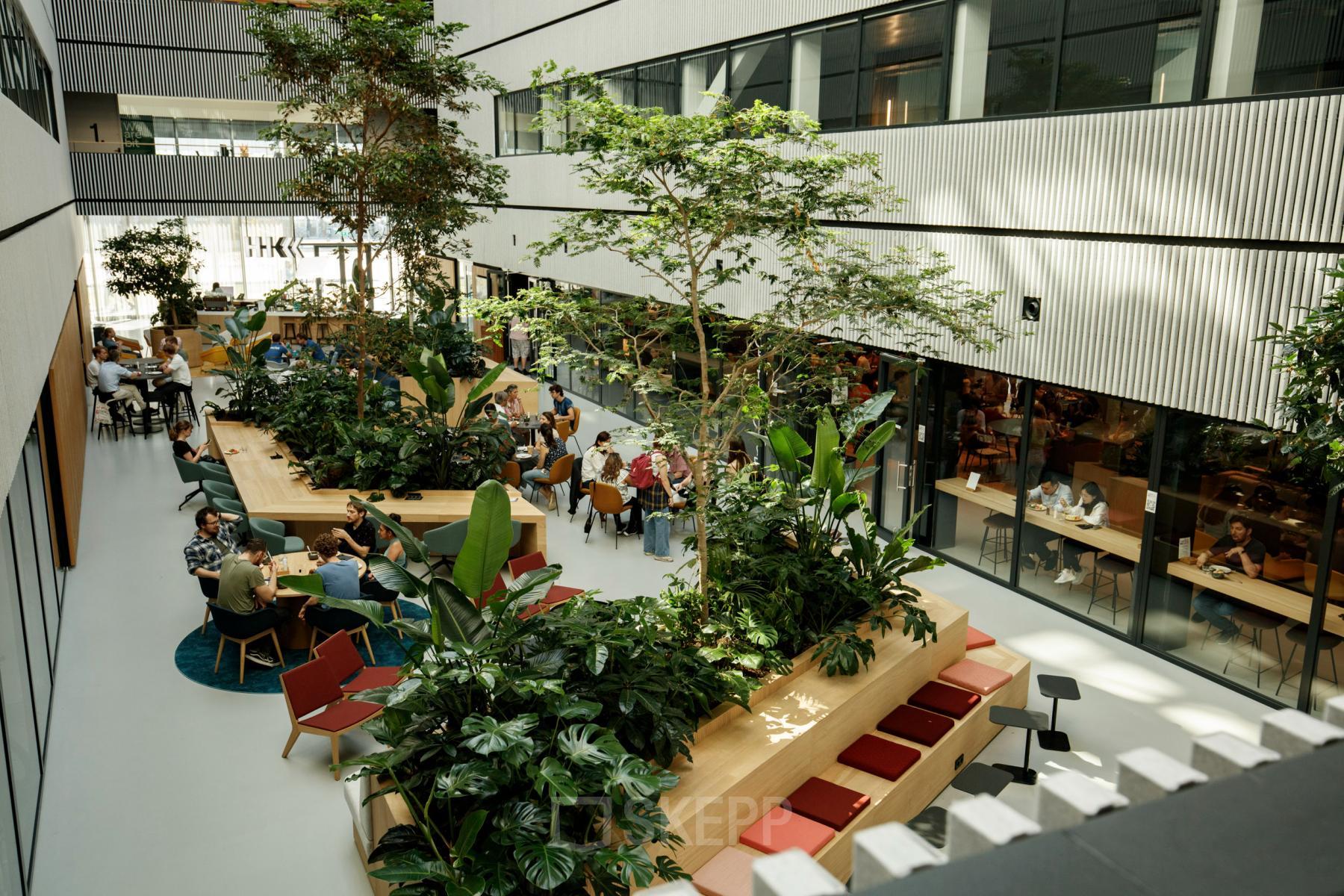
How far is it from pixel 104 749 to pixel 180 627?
2.26 metres

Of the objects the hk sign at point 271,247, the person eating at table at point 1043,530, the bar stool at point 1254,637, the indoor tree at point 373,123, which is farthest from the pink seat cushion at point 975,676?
the hk sign at point 271,247

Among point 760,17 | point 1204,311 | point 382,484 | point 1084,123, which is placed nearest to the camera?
point 1204,311

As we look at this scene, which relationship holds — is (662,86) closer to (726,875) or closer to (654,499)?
(654,499)

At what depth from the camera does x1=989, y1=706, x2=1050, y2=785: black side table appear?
6809 millimetres

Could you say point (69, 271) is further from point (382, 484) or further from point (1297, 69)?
point (1297, 69)

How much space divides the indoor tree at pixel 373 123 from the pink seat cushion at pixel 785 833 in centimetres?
932

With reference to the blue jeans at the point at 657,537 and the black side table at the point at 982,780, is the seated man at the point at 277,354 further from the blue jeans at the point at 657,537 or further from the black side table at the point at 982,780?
the black side table at the point at 982,780

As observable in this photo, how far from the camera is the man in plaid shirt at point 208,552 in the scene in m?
8.90

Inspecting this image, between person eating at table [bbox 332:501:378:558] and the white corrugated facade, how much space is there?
20.4 ft

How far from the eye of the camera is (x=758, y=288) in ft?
44.2

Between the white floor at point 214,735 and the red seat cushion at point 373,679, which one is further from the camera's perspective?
the red seat cushion at point 373,679

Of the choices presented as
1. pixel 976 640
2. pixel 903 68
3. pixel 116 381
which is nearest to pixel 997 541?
pixel 976 640

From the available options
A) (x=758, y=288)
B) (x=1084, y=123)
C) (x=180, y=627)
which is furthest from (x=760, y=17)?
(x=180, y=627)

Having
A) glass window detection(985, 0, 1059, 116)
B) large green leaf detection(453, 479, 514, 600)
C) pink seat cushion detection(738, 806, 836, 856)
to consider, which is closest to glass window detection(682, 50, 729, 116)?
glass window detection(985, 0, 1059, 116)
